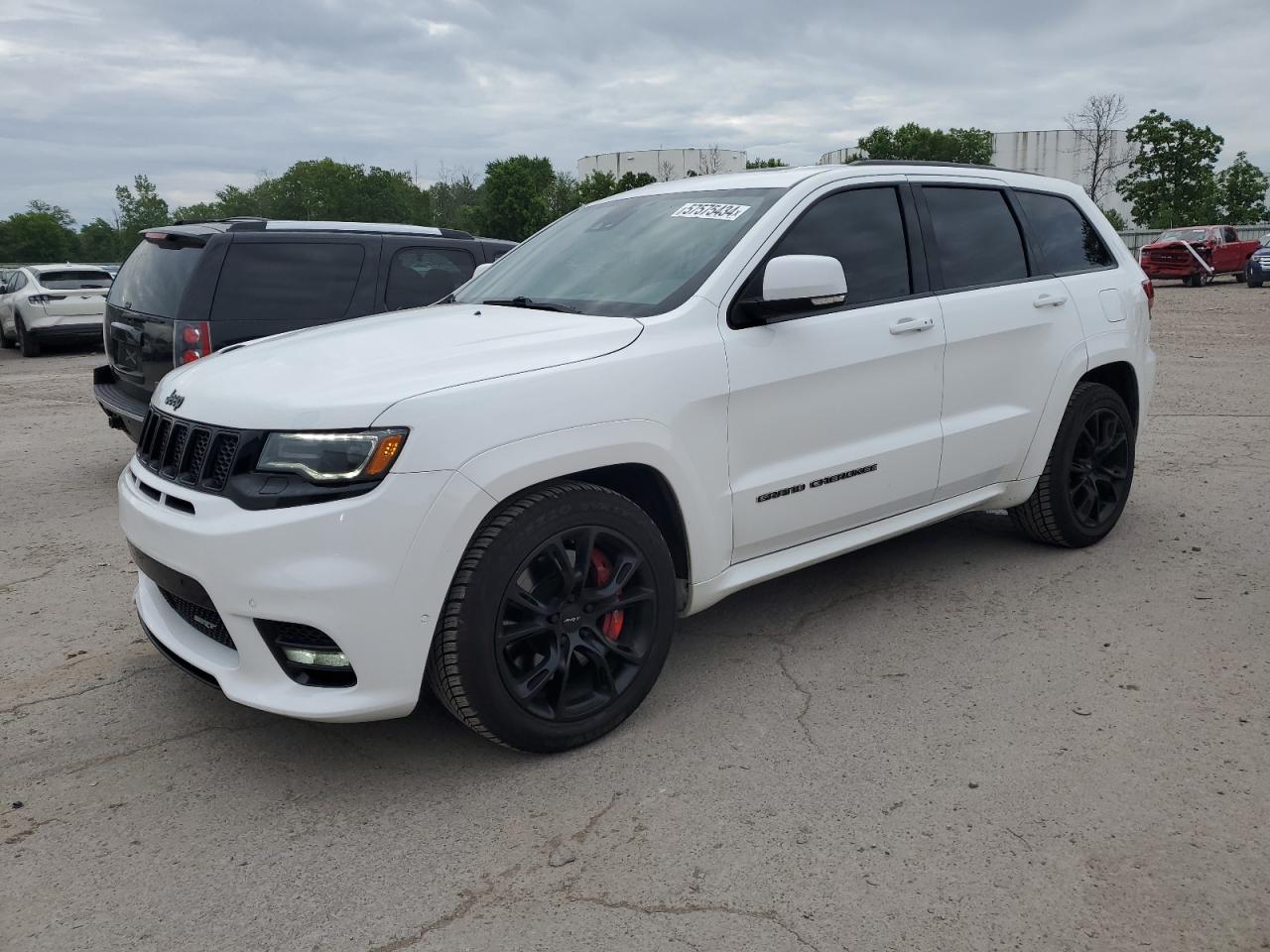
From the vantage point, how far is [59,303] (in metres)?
17.8

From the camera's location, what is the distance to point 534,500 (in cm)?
301

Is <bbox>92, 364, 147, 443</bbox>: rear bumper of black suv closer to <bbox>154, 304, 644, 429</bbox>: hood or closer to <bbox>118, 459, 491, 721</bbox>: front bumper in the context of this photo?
<bbox>154, 304, 644, 429</bbox>: hood

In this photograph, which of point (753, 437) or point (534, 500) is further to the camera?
point (753, 437)

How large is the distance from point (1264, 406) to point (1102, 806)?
758 centimetres

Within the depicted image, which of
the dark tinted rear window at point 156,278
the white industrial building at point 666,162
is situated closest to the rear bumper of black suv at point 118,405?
the dark tinted rear window at point 156,278

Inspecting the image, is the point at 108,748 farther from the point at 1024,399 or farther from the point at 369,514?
the point at 1024,399

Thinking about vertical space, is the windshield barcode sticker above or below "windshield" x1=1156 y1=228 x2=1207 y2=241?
below

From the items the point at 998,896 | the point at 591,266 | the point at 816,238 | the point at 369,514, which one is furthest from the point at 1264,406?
the point at 369,514

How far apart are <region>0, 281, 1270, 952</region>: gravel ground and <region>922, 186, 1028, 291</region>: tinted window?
1.40m

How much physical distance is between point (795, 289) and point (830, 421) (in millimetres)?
596

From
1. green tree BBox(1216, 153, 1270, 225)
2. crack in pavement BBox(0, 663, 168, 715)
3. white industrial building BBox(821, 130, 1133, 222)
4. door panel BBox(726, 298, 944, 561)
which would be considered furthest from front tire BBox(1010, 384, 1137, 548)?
white industrial building BBox(821, 130, 1133, 222)

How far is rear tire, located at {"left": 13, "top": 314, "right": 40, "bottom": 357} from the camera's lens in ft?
58.9

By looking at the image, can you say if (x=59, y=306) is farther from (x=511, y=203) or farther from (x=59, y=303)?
(x=511, y=203)

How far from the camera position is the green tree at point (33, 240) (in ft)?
305
